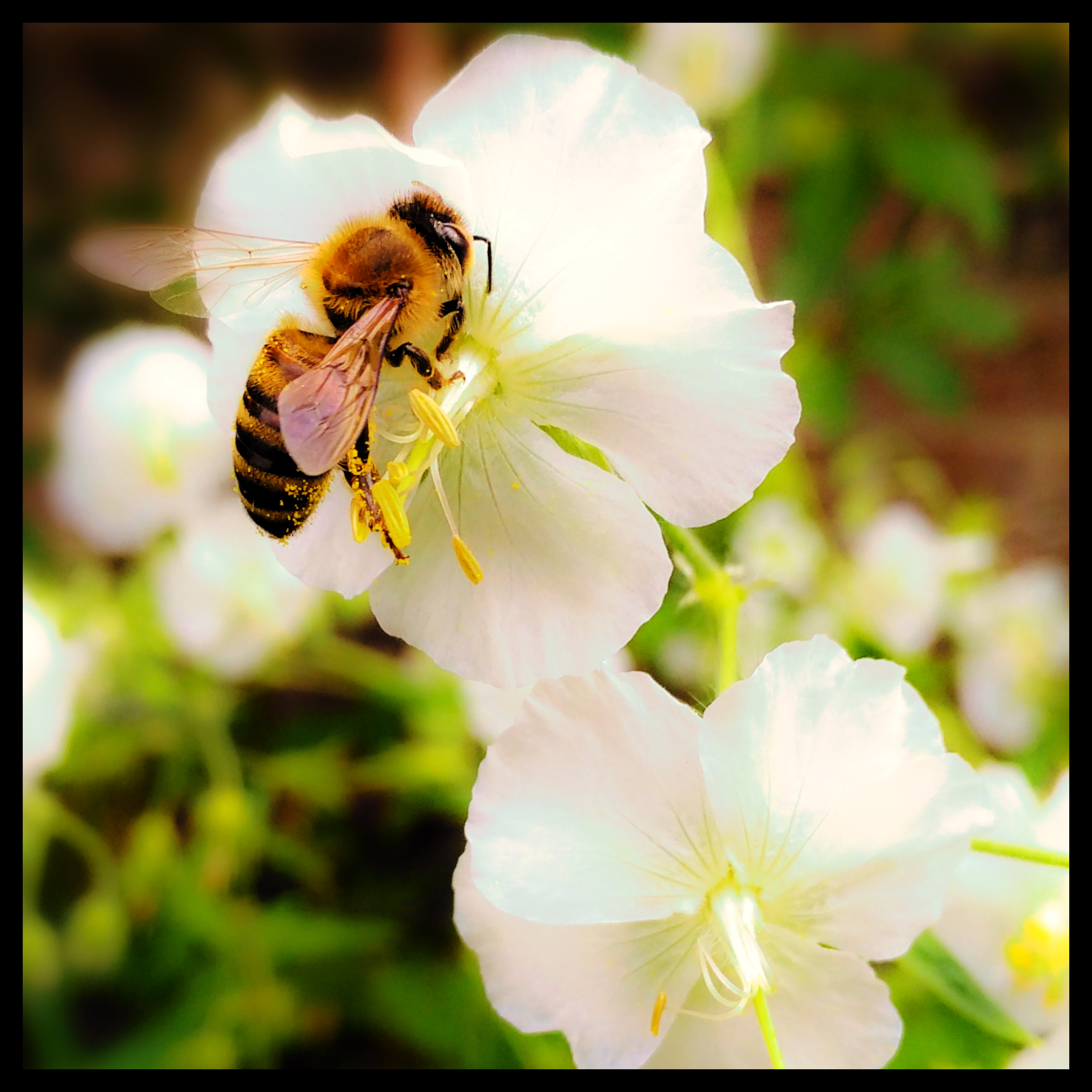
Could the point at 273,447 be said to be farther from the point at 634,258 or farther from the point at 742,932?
the point at 742,932

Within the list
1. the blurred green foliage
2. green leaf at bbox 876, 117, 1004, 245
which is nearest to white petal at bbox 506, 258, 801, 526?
the blurred green foliage

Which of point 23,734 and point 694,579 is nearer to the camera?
point 694,579

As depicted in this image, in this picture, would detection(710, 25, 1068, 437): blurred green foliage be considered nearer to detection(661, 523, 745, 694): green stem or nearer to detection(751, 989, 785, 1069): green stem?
detection(661, 523, 745, 694): green stem

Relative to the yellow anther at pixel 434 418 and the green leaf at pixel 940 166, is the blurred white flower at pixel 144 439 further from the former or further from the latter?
the green leaf at pixel 940 166

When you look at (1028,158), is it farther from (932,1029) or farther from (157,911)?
(157,911)

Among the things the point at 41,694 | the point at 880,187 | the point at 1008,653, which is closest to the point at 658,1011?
the point at 41,694
